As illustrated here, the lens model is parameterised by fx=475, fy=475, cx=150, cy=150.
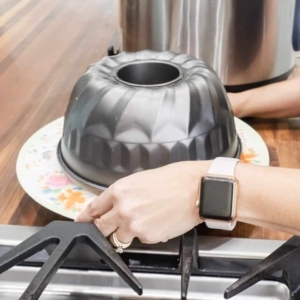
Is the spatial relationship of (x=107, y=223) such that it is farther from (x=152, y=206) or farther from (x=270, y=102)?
(x=270, y=102)

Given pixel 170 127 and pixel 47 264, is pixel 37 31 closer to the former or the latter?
pixel 170 127

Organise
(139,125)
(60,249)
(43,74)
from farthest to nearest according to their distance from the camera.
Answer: (43,74)
(139,125)
(60,249)

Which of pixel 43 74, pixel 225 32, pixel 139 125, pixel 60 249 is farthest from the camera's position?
pixel 43 74

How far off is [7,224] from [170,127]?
244 mm

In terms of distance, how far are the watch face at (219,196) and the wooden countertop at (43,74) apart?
0.09 m

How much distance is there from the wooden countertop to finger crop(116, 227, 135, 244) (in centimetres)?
13

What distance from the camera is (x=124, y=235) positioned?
0.52 metres

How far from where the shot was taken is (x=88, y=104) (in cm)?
60

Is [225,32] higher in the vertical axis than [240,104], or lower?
higher

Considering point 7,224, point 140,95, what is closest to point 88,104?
point 140,95

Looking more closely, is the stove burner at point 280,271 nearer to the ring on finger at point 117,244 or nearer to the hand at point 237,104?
the ring on finger at point 117,244

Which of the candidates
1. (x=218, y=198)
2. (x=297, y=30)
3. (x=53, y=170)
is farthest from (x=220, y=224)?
(x=297, y=30)

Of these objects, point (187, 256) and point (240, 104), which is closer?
point (187, 256)

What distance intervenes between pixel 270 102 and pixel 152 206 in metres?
0.40
